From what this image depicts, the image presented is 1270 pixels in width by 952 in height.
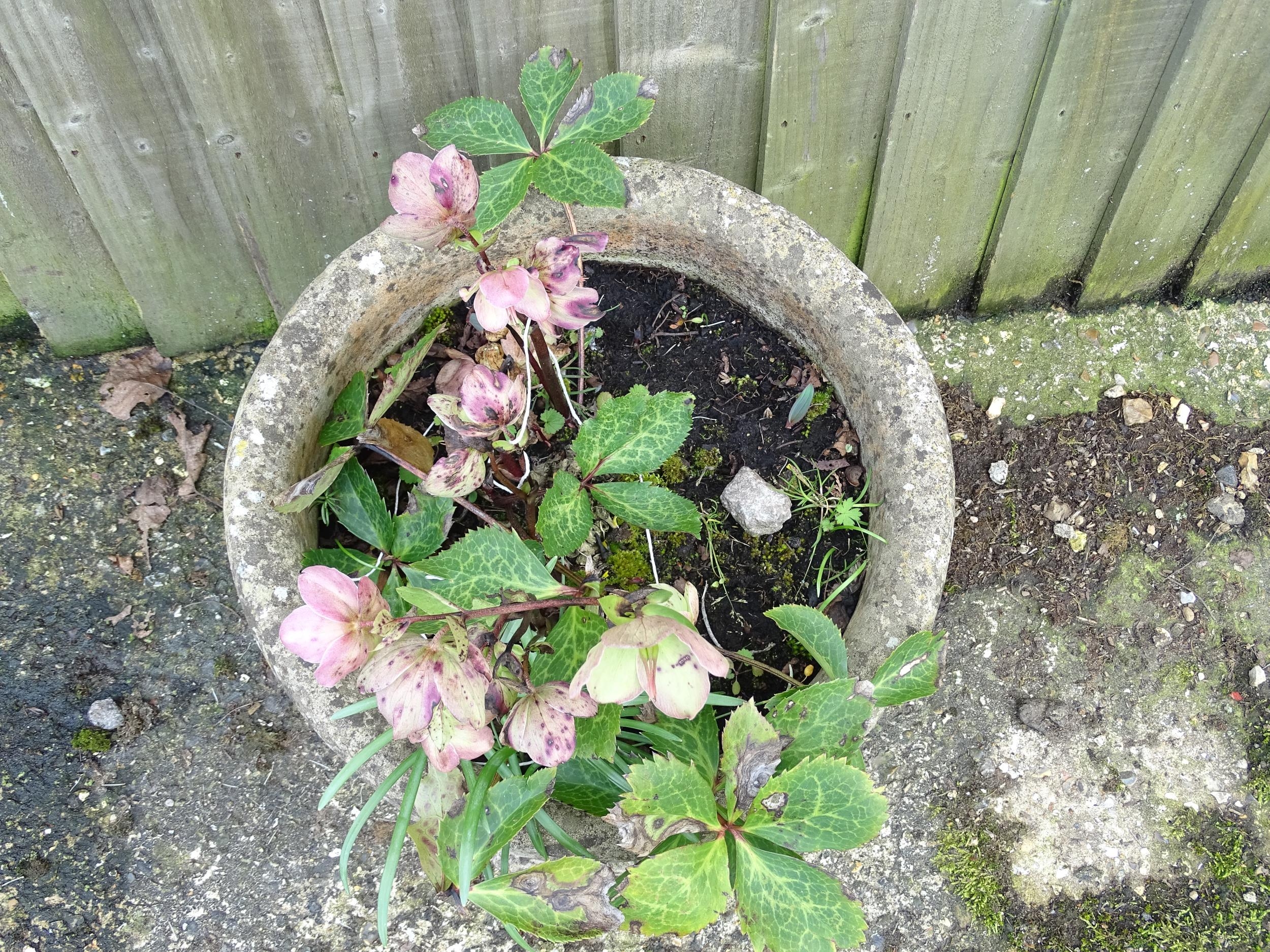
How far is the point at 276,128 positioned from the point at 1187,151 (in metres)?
1.66

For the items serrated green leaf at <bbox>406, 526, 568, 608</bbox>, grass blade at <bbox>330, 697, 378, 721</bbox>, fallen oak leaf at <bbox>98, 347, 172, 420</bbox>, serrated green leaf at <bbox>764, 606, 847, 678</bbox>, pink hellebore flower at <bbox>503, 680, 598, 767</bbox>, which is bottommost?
fallen oak leaf at <bbox>98, 347, 172, 420</bbox>

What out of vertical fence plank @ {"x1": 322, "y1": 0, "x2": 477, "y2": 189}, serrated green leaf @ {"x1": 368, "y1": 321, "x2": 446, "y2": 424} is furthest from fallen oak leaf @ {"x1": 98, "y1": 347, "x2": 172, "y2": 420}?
serrated green leaf @ {"x1": 368, "y1": 321, "x2": 446, "y2": 424}

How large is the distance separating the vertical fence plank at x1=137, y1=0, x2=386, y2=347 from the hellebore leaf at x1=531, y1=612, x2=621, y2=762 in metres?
0.95

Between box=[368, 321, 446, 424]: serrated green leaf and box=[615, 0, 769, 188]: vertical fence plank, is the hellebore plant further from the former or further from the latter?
box=[615, 0, 769, 188]: vertical fence plank

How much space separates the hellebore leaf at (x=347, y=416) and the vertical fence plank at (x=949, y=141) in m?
1.02

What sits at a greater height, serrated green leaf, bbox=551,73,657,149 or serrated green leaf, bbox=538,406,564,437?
serrated green leaf, bbox=551,73,657,149

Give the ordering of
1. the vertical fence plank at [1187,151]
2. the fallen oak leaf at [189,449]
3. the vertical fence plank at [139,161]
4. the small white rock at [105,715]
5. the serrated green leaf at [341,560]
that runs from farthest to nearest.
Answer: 1. the fallen oak leaf at [189,449]
2. the small white rock at [105,715]
3. the vertical fence plank at [1187,151]
4. the vertical fence plank at [139,161]
5. the serrated green leaf at [341,560]

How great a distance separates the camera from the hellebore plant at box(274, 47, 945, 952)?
2.68 ft

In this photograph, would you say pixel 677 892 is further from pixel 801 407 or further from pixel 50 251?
pixel 50 251

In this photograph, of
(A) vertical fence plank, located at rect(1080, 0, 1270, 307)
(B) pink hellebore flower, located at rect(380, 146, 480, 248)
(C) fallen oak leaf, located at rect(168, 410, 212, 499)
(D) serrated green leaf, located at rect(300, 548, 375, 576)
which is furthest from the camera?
(C) fallen oak leaf, located at rect(168, 410, 212, 499)

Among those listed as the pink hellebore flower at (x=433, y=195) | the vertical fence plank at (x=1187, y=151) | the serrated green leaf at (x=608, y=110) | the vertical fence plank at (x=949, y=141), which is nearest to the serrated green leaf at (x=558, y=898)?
the pink hellebore flower at (x=433, y=195)

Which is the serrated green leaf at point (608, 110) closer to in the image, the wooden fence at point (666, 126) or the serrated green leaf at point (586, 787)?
the wooden fence at point (666, 126)

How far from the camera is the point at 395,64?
4.30 feet

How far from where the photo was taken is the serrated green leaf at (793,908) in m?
0.87
